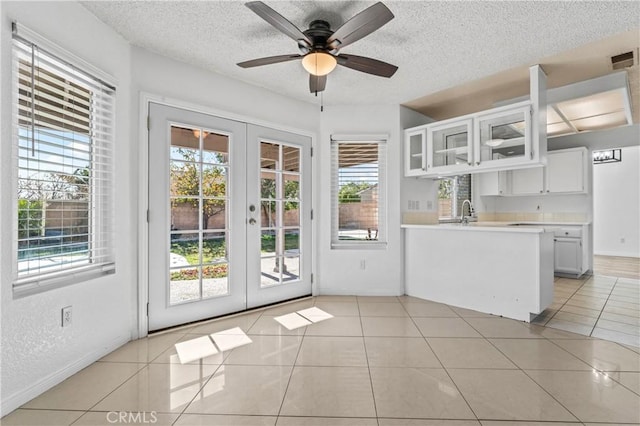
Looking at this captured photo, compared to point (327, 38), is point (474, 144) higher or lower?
lower

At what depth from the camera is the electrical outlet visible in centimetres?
194

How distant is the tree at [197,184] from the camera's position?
279 cm

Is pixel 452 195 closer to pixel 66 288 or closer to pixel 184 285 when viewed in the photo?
pixel 184 285

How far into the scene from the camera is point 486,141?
330 cm

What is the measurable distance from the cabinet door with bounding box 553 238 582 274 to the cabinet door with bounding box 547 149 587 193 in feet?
2.79

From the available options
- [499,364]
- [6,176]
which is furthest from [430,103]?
[6,176]

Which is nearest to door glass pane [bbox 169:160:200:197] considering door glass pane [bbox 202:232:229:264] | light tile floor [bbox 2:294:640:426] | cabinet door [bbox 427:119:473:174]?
door glass pane [bbox 202:232:229:264]

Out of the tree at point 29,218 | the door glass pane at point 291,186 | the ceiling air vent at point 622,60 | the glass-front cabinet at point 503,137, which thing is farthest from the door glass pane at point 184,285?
the ceiling air vent at point 622,60

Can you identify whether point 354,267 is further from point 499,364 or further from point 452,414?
point 452,414

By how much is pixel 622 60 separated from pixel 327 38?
2.74 metres

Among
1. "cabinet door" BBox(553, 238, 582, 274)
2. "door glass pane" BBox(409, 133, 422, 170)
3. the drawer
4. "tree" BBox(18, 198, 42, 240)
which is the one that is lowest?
"cabinet door" BBox(553, 238, 582, 274)

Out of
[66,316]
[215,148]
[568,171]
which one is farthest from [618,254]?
[66,316]

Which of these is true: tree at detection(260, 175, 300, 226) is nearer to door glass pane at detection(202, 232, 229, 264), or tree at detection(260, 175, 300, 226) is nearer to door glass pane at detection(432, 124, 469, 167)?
door glass pane at detection(202, 232, 229, 264)

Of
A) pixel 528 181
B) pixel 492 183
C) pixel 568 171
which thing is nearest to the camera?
pixel 568 171
